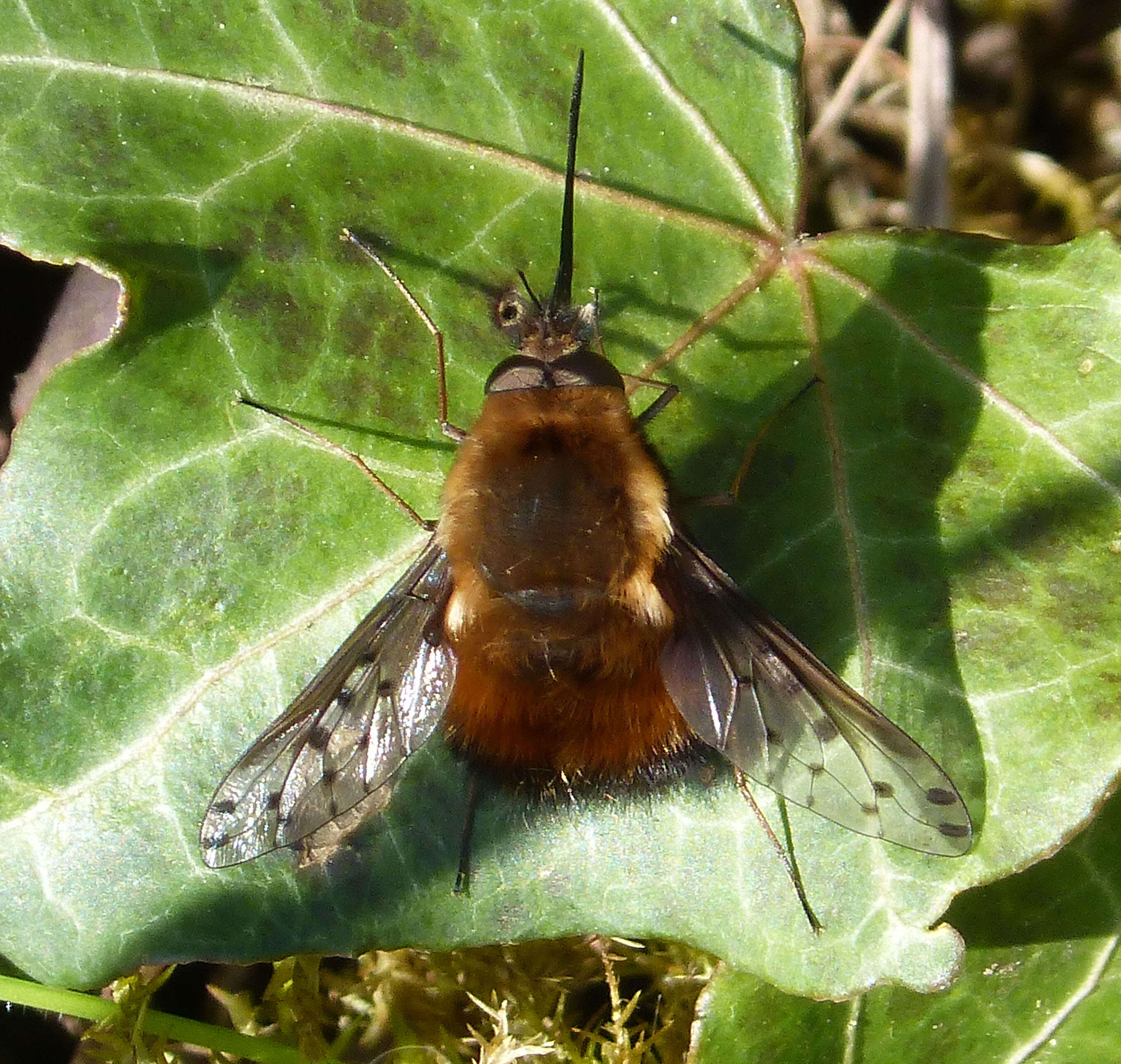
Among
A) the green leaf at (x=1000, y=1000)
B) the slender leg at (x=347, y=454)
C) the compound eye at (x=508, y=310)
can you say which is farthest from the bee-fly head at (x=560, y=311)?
the green leaf at (x=1000, y=1000)

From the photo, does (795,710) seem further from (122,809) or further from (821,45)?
(821,45)

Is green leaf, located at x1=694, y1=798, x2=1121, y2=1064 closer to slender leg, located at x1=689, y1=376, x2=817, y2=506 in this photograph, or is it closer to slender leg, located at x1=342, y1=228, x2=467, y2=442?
slender leg, located at x1=689, y1=376, x2=817, y2=506

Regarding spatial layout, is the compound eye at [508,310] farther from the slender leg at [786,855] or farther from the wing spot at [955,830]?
the wing spot at [955,830]

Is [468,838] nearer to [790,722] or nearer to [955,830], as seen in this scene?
[790,722]

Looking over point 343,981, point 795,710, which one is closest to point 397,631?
point 795,710

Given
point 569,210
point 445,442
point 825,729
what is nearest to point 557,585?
point 445,442

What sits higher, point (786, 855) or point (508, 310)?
point (508, 310)
